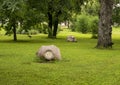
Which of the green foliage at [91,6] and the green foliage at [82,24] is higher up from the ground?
the green foliage at [91,6]

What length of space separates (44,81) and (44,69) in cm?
310

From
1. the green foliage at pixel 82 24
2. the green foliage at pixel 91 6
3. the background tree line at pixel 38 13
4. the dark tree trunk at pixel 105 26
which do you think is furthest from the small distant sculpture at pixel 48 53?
the green foliage at pixel 82 24

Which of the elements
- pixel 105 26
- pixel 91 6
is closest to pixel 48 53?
pixel 105 26

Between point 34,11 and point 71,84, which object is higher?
point 34,11

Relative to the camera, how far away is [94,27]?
58.4 m

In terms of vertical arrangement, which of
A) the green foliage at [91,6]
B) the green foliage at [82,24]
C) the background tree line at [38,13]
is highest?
the green foliage at [91,6]

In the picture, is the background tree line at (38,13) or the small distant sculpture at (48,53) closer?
the background tree line at (38,13)

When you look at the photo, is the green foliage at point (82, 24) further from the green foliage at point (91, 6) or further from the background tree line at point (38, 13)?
the background tree line at point (38, 13)

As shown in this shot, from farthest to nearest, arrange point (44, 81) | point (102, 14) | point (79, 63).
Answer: point (102, 14)
point (79, 63)
point (44, 81)

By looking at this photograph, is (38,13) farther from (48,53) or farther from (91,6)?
(48,53)

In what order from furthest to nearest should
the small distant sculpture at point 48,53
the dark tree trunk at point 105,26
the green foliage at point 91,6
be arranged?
1. the green foliage at point 91,6
2. the dark tree trunk at point 105,26
3. the small distant sculpture at point 48,53

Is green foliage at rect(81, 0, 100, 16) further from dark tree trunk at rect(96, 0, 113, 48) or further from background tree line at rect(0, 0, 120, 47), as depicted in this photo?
dark tree trunk at rect(96, 0, 113, 48)

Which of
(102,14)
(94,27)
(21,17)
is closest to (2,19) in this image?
(21,17)

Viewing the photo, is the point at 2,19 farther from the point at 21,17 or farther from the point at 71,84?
the point at 71,84
